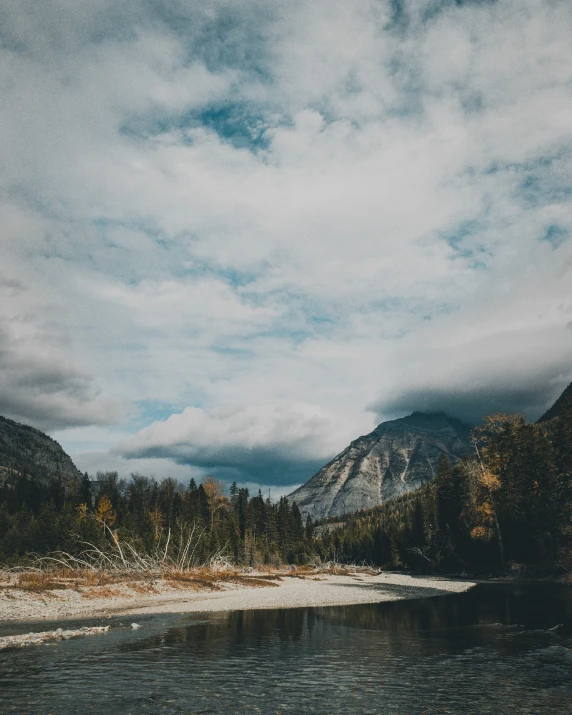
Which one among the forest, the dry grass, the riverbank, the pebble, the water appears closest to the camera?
the water

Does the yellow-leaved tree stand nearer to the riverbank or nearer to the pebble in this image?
the riverbank

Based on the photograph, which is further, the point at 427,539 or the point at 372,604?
the point at 427,539

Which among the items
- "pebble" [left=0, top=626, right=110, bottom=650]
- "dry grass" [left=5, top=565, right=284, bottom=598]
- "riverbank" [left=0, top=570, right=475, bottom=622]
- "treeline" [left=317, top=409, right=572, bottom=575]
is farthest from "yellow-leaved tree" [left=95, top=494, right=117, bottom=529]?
"pebble" [left=0, top=626, right=110, bottom=650]

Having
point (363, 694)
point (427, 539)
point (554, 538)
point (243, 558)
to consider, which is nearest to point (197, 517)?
point (243, 558)

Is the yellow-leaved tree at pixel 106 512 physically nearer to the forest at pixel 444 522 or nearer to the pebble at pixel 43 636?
the forest at pixel 444 522

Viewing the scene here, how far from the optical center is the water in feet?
52.6

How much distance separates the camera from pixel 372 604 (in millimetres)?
48031

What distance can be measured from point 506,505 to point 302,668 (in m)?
75.2

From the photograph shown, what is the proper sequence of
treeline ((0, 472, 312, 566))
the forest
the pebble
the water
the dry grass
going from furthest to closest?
treeline ((0, 472, 312, 566)) < the forest < the dry grass < the pebble < the water

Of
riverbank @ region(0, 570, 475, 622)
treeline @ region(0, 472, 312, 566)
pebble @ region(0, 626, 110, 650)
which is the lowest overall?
riverbank @ region(0, 570, 475, 622)

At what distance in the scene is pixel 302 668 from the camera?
2111cm

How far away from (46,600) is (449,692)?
131 ft

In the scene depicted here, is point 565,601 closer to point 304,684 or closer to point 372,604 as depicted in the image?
point 372,604

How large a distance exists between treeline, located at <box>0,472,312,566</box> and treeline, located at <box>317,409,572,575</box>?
42257 mm
